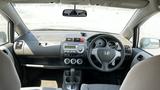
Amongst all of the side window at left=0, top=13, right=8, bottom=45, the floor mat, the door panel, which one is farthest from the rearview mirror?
the floor mat

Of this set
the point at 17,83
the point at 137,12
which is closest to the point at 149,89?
the point at 17,83

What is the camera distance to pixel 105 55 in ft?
19.7

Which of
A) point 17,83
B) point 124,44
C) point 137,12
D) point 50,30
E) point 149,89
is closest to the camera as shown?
point 149,89

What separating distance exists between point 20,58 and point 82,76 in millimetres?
1155

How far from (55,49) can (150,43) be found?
1715mm

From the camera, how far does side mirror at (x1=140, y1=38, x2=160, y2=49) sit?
5.58 metres

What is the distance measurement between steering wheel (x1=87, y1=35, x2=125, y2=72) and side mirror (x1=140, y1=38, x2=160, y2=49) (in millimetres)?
365

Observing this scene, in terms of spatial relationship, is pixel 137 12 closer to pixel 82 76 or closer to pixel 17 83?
pixel 82 76

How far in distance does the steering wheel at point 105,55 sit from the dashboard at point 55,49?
0.21 metres

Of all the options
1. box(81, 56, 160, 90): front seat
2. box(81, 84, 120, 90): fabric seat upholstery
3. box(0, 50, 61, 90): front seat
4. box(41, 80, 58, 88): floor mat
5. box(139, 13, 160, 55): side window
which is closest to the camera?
box(81, 56, 160, 90): front seat

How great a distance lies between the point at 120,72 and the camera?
6609 mm

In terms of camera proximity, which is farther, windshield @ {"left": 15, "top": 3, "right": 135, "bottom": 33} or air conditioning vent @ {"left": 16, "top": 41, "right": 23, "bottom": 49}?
windshield @ {"left": 15, "top": 3, "right": 135, "bottom": 33}

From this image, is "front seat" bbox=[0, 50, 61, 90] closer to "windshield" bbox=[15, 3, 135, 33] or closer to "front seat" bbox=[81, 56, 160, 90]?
"front seat" bbox=[81, 56, 160, 90]

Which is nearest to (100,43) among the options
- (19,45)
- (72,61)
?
(72,61)
